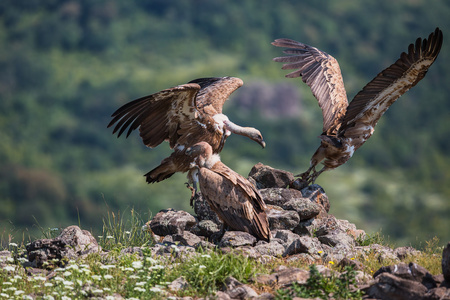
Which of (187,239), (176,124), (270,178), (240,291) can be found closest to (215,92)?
(176,124)

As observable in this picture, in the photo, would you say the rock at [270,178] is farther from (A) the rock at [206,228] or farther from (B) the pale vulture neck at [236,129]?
(A) the rock at [206,228]

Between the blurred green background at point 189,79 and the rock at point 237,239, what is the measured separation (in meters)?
43.4

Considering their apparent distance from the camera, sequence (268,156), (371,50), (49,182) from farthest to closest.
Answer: (371,50), (268,156), (49,182)

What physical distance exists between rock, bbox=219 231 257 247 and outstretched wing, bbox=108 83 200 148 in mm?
2295

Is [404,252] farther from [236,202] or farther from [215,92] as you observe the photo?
[215,92]

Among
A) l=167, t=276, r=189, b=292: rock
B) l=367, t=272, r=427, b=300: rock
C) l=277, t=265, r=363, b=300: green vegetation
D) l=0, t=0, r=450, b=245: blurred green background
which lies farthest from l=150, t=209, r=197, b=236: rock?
l=0, t=0, r=450, b=245: blurred green background

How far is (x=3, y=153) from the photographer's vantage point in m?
72.2

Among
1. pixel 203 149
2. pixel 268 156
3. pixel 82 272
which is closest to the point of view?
pixel 82 272

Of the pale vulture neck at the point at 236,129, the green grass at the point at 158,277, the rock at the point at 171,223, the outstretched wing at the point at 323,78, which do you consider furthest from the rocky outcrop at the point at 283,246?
the outstretched wing at the point at 323,78

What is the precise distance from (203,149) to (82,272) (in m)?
3.37

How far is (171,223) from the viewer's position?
976 centimetres

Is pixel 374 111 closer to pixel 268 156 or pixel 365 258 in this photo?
pixel 365 258

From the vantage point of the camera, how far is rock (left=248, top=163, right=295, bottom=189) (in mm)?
10891

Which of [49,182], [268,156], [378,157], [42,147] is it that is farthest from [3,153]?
[378,157]
